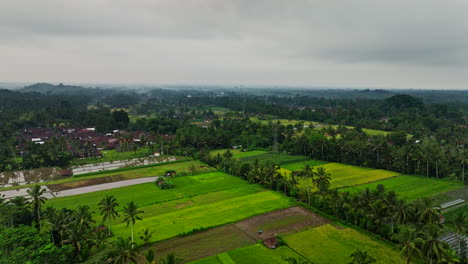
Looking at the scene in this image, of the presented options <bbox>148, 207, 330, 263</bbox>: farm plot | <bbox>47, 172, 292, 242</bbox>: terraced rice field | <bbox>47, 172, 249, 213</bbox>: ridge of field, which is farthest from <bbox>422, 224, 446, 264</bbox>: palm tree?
<bbox>47, 172, 249, 213</bbox>: ridge of field

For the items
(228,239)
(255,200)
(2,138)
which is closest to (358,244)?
(228,239)

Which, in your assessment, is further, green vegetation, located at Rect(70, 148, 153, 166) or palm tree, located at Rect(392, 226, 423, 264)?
green vegetation, located at Rect(70, 148, 153, 166)

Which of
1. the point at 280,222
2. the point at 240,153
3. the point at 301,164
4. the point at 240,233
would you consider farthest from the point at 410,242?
the point at 240,153

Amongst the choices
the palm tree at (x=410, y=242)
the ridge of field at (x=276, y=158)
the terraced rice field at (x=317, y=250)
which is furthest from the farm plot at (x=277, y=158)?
the palm tree at (x=410, y=242)

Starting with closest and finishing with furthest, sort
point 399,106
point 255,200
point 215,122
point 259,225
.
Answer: point 259,225 < point 255,200 < point 215,122 < point 399,106

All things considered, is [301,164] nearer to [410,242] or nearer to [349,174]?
[349,174]

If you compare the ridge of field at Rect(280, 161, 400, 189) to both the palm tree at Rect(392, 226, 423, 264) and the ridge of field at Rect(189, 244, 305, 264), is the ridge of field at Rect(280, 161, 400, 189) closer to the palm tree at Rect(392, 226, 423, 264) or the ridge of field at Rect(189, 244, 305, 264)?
the ridge of field at Rect(189, 244, 305, 264)

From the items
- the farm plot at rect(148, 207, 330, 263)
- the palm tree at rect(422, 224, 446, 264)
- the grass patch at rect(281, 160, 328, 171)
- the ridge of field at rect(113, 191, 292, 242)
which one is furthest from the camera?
the grass patch at rect(281, 160, 328, 171)

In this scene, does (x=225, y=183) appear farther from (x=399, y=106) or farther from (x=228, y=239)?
(x=399, y=106)
